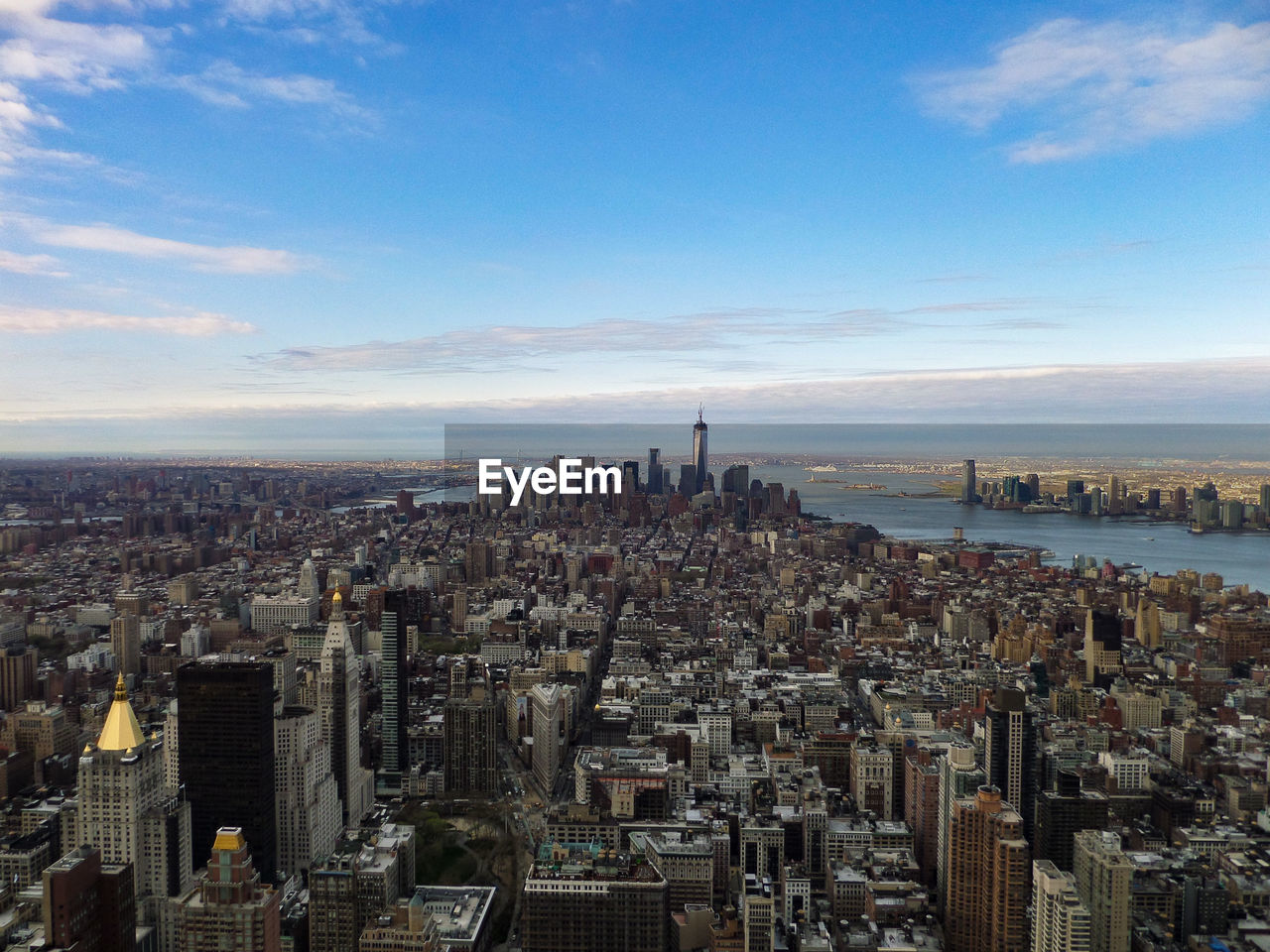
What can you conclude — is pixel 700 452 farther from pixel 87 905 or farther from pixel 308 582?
pixel 87 905

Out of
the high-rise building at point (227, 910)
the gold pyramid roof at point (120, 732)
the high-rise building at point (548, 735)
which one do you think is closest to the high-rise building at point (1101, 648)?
the high-rise building at point (548, 735)

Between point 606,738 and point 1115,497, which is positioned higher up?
point 1115,497

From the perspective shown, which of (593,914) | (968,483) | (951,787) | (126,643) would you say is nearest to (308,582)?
(126,643)

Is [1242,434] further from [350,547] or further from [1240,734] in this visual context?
[350,547]

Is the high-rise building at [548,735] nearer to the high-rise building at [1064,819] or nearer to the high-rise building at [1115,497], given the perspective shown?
the high-rise building at [1064,819]

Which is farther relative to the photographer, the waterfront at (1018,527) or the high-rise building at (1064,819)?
the waterfront at (1018,527)

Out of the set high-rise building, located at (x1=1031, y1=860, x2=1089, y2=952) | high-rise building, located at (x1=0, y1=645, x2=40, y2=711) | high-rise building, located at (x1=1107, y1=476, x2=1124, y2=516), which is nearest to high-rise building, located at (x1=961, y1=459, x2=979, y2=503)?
high-rise building, located at (x1=1107, y1=476, x2=1124, y2=516)
